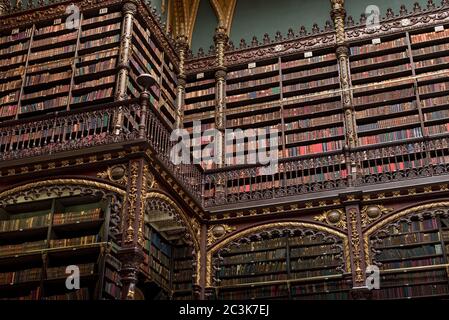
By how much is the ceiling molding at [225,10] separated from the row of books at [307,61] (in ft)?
4.10

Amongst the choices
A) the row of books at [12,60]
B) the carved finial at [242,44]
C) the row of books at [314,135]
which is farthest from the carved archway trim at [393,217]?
the row of books at [12,60]

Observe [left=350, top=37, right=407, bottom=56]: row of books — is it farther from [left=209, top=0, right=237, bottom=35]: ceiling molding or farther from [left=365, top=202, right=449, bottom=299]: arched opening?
[left=365, top=202, right=449, bottom=299]: arched opening

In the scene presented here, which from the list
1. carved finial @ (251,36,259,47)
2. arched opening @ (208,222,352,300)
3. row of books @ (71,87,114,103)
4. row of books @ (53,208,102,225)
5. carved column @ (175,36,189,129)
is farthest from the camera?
carved finial @ (251,36,259,47)

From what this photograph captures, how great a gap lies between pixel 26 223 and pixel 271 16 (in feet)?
16.2

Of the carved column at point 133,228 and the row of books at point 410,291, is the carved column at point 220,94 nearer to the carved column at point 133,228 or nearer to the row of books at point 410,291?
A: the carved column at point 133,228

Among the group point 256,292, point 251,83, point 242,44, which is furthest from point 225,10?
point 256,292

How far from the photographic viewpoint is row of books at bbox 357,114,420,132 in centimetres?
837

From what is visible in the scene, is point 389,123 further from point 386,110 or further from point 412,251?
point 412,251

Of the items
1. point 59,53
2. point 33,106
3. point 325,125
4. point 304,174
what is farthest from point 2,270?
point 325,125

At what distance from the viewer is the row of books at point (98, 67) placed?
326 inches

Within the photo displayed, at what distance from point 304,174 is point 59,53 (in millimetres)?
3415

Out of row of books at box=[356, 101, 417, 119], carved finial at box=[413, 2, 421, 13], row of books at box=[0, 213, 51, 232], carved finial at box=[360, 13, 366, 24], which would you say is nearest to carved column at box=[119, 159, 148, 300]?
row of books at box=[0, 213, 51, 232]

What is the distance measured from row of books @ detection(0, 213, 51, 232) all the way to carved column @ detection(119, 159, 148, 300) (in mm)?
954
